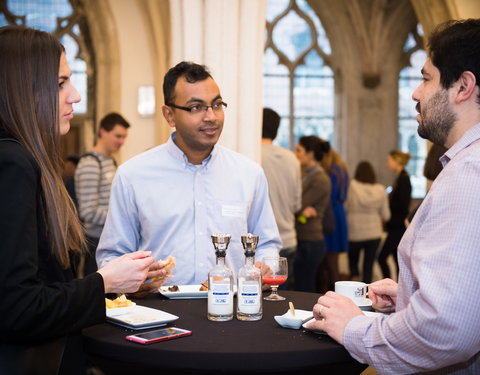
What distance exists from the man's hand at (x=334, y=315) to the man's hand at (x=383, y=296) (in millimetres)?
366

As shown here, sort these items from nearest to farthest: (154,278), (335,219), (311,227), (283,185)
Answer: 1. (154,278)
2. (283,185)
3. (311,227)
4. (335,219)

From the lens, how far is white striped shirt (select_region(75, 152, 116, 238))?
16.3 feet

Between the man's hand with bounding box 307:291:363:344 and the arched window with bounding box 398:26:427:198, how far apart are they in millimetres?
9900

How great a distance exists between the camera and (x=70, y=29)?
10086mm

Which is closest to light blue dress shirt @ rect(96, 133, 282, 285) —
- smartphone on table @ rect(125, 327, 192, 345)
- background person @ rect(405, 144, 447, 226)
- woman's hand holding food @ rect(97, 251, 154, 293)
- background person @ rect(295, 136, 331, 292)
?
woman's hand holding food @ rect(97, 251, 154, 293)

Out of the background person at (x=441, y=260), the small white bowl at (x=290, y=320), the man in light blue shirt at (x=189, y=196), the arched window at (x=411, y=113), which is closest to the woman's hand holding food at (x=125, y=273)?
the small white bowl at (x=290, y=320)

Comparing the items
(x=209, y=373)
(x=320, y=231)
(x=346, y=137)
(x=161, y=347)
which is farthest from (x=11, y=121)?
(x=346, y=137)

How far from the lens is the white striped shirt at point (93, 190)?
4.96m

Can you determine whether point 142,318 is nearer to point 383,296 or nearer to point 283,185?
point 383,296

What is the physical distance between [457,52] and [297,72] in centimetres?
975

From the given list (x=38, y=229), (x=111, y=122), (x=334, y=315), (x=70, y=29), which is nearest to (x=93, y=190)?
(x=111, y=122)

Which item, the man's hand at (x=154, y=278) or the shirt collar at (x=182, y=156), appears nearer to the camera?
the man's hand at (x=154, y=278)

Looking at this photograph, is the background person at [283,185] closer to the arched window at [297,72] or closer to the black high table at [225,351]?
the black high table at [225,351]

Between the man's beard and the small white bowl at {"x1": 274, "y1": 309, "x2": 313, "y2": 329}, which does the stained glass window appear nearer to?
the small white bowl at {"x1": 274, "y1": 309, "x2": 313, "y2": 329}
